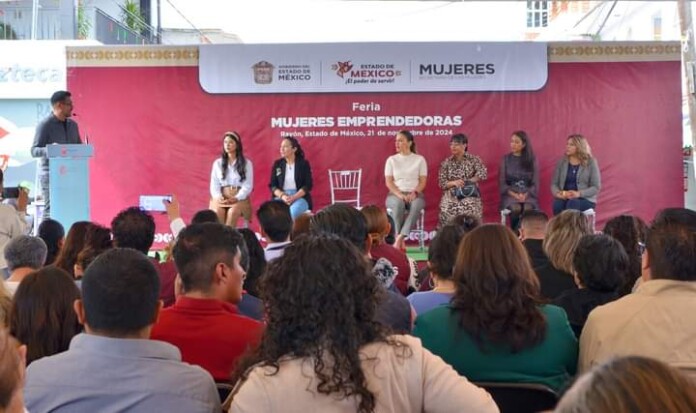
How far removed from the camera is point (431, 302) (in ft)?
9.45

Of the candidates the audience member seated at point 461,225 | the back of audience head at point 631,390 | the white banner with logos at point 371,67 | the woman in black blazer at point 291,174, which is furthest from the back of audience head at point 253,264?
the white banner with logos at point 371,67

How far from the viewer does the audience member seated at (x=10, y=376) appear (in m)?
1.11

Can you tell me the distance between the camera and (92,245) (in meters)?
3.80

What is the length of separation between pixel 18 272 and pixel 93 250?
36cm

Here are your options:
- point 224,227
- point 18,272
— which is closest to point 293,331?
point 224,227

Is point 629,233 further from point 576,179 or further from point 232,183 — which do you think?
point 232,183

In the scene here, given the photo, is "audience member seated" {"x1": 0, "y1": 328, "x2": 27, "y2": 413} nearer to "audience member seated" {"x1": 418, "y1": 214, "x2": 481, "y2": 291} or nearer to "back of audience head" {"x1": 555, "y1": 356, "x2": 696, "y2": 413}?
"back of audience head" {"x1": 555, "y1": 356, "x2": 696, "y2": 413}

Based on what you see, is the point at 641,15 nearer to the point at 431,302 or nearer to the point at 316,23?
the point at 316,23

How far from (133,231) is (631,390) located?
332 centimetres

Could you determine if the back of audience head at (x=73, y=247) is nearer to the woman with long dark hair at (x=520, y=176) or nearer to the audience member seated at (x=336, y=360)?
the audience member seated at (x=336, y=360)

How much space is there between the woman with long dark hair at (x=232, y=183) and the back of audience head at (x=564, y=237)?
185 inches

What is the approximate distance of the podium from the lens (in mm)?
6820

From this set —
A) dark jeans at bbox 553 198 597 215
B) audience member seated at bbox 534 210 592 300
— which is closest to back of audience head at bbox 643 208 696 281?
audience member seated at bbox 534 210 592 300

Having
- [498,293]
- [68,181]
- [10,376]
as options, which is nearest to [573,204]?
[68,181]
